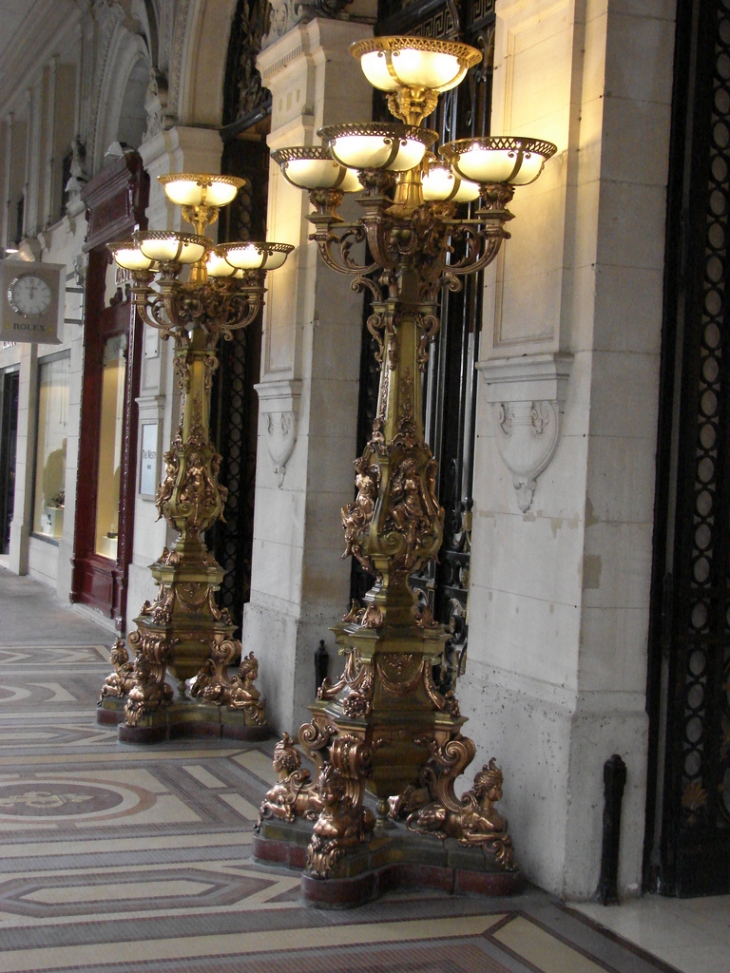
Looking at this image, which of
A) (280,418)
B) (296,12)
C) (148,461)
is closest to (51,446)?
(148,461)

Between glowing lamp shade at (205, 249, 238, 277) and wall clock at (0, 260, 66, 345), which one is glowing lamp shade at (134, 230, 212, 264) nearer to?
glowing lamp shade at (205, 249, 238, 277)

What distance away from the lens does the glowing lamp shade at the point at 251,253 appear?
7355 millimetres

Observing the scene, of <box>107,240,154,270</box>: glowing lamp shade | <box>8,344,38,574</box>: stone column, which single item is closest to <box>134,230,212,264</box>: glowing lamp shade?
<box>107,240,154,270</box>: glowing lamp shade

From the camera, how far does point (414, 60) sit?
16.2ft

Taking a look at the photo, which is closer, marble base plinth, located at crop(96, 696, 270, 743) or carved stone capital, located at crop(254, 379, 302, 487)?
marble base plinth, located at crop(96, 696, 270, 743)

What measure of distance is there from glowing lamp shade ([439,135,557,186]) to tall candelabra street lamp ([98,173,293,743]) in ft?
8.35

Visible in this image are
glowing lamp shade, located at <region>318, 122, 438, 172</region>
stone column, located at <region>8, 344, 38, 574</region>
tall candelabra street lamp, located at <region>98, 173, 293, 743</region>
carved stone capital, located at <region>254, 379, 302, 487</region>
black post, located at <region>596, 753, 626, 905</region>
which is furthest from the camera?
stone column, located at <region>8, 344, 38, 574</region>

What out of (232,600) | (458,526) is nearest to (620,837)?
(458,526)

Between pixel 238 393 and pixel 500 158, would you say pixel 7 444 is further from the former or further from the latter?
pixel 500 158

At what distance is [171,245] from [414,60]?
9.14ft

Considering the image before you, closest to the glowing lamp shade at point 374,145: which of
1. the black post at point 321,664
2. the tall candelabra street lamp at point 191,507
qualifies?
the tall candelabra street lamp at point 191,507

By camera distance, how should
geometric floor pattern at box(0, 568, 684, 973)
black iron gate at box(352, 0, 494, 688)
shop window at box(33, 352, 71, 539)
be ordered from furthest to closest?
shop window at box(33, 352, 71, 539) → black iron gate at box(352, 0, 494, 688) → geometric floor pattern at box(0, 568, 684, 973)

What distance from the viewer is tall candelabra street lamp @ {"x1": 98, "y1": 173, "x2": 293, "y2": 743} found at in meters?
7.54

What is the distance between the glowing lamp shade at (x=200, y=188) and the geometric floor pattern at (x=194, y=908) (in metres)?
3.38
